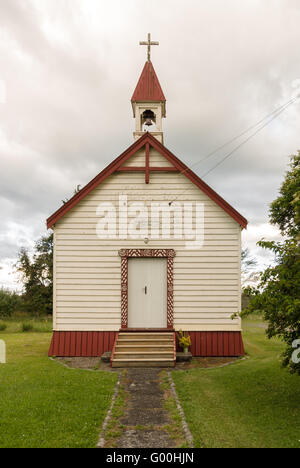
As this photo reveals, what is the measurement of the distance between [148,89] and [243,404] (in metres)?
13.3

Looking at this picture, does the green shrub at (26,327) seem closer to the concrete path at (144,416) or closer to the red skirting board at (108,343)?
the red skirting board at (108,343)

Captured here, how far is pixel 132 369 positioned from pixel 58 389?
316cm

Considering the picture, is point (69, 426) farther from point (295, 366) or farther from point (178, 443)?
point (295, 366)

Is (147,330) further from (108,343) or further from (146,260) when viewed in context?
(146,260)

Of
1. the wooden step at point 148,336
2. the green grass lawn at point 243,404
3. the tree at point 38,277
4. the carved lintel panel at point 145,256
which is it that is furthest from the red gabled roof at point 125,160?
the tree at point 38,277

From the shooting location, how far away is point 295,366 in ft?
25.2

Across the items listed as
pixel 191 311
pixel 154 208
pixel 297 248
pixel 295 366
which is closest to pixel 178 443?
pixel 295 366

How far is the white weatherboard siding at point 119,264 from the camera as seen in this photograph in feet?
45.1

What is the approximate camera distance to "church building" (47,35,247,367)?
13727mm

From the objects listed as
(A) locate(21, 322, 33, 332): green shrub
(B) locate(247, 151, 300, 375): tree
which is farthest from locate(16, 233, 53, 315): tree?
(B) locate(247, 151, 300, 375): tree

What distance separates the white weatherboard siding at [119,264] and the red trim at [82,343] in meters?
0.23

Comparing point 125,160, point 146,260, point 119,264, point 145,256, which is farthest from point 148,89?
point 119,264

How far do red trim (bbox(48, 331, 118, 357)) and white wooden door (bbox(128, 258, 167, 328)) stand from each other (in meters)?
1.02

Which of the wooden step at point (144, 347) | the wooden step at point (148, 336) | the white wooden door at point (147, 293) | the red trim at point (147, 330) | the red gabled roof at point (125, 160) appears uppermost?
the red gabled roof at point (125, 160)
